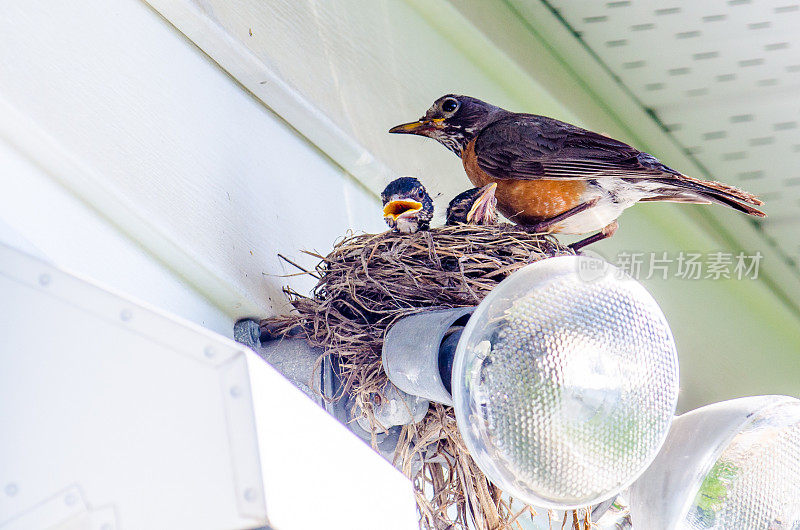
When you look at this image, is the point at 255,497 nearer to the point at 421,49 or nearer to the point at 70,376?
the point at 70,376

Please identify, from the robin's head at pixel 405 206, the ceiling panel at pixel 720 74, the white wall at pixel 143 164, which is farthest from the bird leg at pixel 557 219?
the white wall at pixel 143 164

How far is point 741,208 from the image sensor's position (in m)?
2.15

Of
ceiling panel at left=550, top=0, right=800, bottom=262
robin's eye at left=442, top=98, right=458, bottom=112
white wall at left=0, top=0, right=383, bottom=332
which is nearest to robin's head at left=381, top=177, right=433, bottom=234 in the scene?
white wall at left=0, top=0, right=383, bottom=332

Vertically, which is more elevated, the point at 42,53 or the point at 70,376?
the point at 42,53

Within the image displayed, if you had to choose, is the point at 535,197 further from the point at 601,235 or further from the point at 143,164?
the point at 143,164

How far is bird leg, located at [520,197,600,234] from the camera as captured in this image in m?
2.60

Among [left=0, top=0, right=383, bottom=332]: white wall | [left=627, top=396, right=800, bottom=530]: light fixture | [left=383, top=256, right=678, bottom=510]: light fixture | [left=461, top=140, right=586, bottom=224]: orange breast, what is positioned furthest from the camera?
[left=461, top=140, right=586, bottom=224]: orange breast

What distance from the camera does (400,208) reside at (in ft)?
7.95

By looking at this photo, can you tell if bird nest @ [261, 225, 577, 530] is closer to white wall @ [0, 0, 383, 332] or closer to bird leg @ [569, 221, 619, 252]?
white wall @ [0, 0, 383, 332]

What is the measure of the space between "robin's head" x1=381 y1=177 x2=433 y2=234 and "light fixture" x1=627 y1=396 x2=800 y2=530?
115 centimetres

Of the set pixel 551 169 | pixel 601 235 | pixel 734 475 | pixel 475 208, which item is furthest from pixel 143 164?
pixel 601 235

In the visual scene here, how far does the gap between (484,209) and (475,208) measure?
31 mm

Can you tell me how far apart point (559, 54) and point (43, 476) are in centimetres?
248

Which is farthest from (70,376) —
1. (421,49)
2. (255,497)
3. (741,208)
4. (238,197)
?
(421,49)
